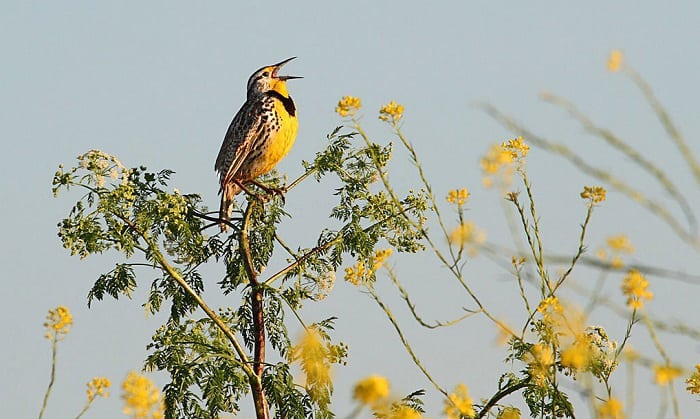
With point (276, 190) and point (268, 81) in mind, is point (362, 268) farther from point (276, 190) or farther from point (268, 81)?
point (268, 81)

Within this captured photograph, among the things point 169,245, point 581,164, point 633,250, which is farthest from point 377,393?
point 169,245

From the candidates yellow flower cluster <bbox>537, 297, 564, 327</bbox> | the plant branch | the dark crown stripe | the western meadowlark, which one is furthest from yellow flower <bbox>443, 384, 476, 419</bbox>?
the dark crown stripe

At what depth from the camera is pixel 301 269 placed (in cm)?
595

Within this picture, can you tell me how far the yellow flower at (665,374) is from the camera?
1.97 meters

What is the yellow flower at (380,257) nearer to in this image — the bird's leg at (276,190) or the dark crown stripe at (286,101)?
the bird's leg at (276,190)

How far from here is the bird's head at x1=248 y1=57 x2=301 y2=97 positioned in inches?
347

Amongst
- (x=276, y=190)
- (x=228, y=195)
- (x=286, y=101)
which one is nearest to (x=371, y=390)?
(x=276, y=190)

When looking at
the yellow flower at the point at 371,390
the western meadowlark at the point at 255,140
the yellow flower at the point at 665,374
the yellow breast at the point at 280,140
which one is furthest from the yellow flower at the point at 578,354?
the yellow breast at the point at 280,140

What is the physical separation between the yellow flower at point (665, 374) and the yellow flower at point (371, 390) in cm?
53

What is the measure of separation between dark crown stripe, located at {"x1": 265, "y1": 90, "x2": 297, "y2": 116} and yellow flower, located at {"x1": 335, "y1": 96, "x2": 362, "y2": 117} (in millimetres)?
4862

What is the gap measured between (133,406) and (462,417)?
894 mm

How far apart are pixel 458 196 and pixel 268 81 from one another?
19.2 ft

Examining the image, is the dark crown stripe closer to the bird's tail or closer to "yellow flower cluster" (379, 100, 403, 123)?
the bird's tail

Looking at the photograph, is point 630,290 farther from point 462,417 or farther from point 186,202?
point 186,202
